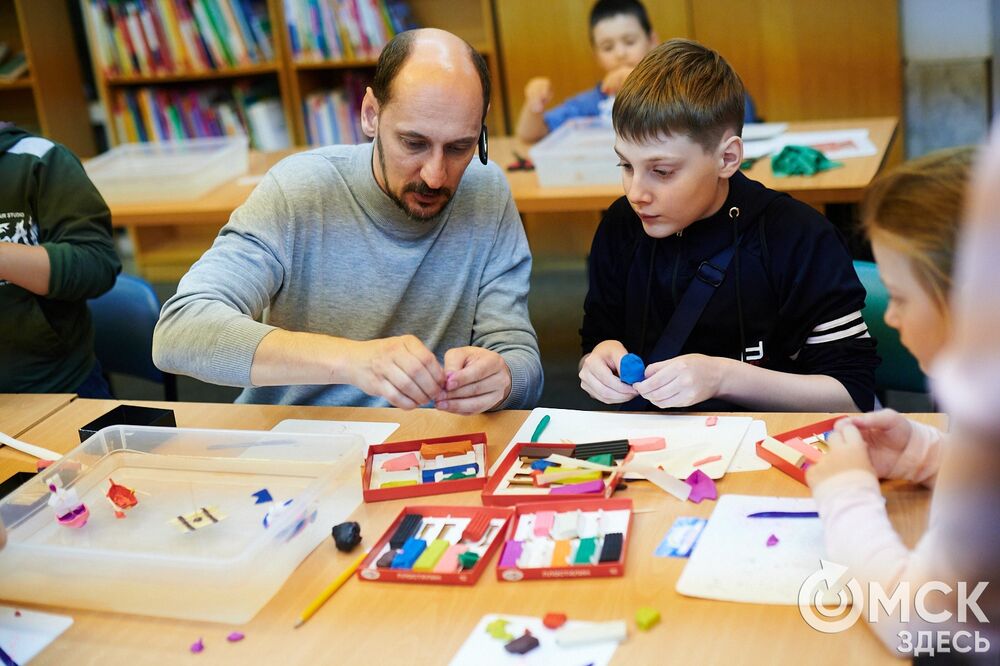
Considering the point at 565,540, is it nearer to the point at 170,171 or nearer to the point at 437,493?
the point at 437,493

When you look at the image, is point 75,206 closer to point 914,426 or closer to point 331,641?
point 331,641

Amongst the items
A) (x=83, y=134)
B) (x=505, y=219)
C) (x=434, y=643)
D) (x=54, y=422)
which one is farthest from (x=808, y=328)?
(x=83, y=134)

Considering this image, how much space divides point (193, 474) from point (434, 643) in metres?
0.53

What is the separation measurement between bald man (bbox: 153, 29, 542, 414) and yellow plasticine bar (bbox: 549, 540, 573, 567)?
0.40 metres

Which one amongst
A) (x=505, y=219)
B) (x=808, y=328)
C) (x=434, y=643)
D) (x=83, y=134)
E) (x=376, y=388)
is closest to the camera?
(x=434, y=643)

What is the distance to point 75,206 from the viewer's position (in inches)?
85.9

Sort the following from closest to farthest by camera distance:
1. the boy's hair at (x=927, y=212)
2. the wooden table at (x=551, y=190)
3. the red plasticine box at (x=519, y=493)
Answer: the boy's hair at (x=927, y=212) → the red plasticine box at (x=519, y=493) → the wooden table at (x=551, y=190)

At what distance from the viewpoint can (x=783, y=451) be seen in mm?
1397

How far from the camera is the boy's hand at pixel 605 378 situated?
1.60 meters

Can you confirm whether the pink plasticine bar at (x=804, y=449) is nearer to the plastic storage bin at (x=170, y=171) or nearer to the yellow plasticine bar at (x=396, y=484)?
the yellow plasticine bar at (x=396, y=484)

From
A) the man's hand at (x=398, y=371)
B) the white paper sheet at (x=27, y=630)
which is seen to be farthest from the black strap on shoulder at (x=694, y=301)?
the white paper sheet at (x=27, y=630)

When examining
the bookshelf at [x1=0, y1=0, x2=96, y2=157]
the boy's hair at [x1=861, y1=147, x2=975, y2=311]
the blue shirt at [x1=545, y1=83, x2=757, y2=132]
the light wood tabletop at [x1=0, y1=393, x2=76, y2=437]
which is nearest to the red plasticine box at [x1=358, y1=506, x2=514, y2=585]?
the boy's hair at [x1=861, y1=147, x2=975, y2=311]

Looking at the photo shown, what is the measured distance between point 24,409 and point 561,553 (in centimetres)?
114

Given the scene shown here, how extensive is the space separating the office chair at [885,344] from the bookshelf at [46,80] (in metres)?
4.30
